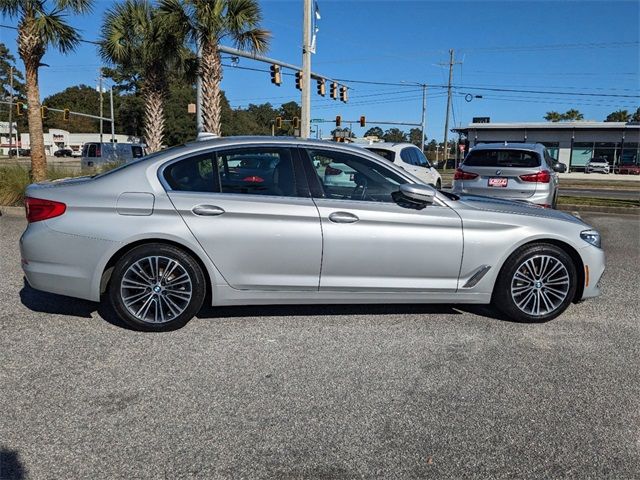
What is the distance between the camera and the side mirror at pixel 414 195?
A: 442 centimetres

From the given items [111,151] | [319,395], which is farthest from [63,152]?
[319,395]

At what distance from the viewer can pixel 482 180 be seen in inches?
390

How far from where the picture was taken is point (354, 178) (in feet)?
15.2

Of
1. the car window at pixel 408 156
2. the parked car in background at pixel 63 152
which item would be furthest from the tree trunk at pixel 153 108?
the parked car in background at pixel 63 152

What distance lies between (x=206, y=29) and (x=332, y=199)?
45.5 ft

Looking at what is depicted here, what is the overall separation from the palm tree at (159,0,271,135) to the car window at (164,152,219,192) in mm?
12997

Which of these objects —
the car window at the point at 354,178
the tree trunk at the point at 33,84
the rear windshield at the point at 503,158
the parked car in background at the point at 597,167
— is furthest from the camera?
the parked car in background at the point at 597,167

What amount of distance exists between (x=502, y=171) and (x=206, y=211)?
6.92m

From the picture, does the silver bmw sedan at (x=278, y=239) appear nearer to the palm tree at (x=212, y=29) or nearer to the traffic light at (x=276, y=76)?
the palm tree at (x=212, y=29)

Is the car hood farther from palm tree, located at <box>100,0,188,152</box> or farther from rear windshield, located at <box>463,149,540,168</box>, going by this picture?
palm tree, located at <box>100,0,188,152</box>

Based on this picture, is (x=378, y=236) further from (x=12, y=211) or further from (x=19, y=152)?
(x=19, y=152)

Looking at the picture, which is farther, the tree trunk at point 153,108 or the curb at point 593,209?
the tree trunk at point 153,108

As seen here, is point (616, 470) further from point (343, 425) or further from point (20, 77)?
point (20, 77)

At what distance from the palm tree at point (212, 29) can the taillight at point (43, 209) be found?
13.1 metres
